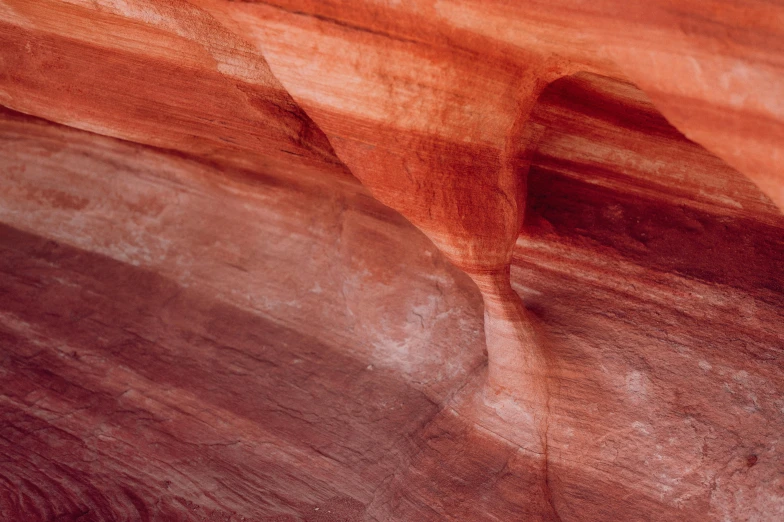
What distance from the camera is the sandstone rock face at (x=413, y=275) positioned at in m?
2.84

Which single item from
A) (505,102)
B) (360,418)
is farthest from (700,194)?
(360,418)

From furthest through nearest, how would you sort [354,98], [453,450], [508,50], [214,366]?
[214,366] < [453,450] < [354,98] < [508,50]

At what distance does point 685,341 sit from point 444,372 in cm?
146

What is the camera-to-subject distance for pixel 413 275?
15.2 feet

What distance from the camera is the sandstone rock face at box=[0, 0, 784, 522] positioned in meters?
2.84

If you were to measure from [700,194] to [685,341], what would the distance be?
0.80 m

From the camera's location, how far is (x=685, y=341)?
3602 mm

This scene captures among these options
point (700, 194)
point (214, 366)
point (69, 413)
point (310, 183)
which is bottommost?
point (69, 413)

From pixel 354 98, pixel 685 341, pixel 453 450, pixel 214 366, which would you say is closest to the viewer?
pixel 354 98

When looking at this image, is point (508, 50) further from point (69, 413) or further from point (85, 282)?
point (85, 282)

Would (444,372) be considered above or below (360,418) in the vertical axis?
above

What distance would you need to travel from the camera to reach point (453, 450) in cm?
396

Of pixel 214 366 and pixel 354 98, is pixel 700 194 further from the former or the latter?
pixel 214 366

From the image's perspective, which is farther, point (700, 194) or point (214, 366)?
point (214, 366)
